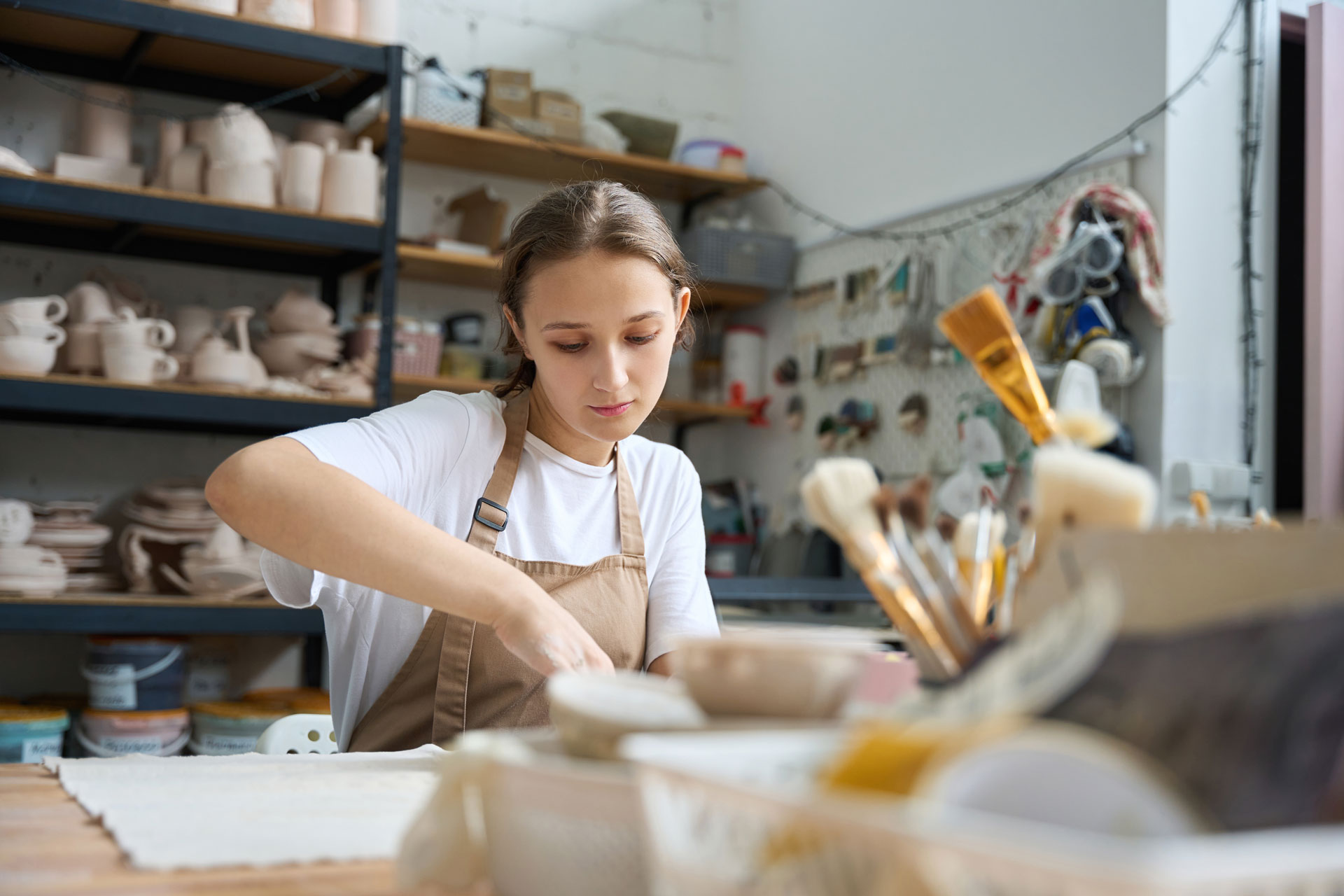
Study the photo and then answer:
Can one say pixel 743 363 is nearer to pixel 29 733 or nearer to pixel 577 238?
pixel 29 733

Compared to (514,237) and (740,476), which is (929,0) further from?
(514,237)

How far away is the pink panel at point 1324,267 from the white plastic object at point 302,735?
214 centimetres

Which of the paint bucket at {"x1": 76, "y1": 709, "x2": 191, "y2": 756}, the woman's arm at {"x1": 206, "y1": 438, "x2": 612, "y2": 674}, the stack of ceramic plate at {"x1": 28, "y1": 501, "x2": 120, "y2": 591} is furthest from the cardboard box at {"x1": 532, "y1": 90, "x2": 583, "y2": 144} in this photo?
the woman's arm at {"x1": 206, "y1": 438, "x2": 612, "y2": 674}

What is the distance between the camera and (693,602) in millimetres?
1432

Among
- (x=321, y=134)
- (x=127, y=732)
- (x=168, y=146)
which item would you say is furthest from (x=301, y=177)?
(x=127, y=732)

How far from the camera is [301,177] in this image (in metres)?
2.84

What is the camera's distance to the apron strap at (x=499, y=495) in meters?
1.33

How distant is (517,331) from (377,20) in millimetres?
1874

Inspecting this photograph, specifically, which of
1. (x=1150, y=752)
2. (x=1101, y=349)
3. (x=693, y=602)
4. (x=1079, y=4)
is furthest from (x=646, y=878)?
(x=1079, y=4)

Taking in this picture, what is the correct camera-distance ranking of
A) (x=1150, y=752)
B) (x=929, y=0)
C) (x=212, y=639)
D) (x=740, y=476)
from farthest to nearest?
(x=740, y=476) → (x=929, y=0) → (x=212, y=639) → (x=1150, y=752)

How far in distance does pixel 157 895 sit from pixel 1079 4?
2.99 metres

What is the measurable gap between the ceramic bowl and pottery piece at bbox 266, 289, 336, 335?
2.66 meters

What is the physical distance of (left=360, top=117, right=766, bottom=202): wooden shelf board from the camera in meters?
3.49

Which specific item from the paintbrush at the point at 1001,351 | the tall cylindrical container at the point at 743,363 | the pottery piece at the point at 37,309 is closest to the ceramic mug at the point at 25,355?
the pottery piece at the point at 37,309
